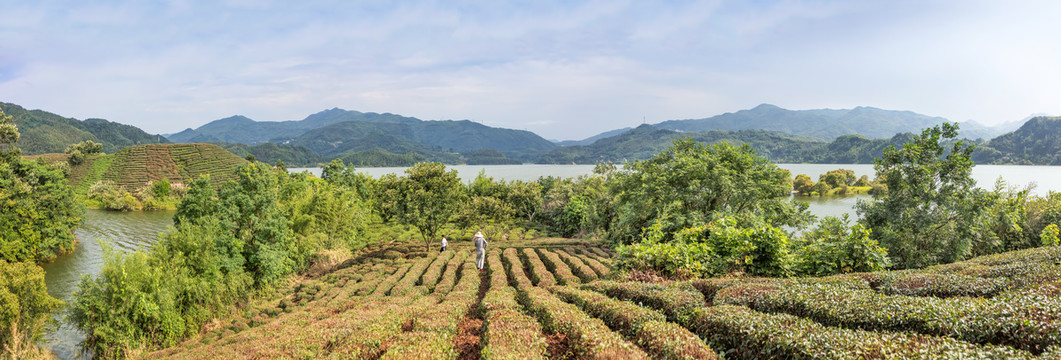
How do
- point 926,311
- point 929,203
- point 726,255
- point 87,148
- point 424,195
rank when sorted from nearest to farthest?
point 926,311 < point 726,255 < point 929,203 < point 424,195 < point 87,148

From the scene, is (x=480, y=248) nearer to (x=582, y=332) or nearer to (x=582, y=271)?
(x=582, y=271)

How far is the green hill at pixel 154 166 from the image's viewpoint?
95.4m

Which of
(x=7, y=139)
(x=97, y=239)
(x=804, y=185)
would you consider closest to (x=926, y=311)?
(x=97, y=239)

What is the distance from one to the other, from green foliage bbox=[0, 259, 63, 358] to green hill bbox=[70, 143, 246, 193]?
8304 centimetres

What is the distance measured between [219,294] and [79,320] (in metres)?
6.24

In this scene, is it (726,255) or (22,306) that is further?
(22,306)

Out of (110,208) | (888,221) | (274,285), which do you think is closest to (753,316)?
(888,221)

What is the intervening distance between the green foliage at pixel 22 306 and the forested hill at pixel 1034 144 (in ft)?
605

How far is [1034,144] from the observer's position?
11881 centimetres

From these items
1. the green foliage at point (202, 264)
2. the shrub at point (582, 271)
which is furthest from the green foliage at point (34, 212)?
the shrub at point (582, 271)

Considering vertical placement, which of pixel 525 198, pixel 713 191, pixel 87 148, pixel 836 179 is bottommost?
pixel 525 198

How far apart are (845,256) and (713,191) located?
10.9 metres

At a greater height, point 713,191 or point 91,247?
point 713,191

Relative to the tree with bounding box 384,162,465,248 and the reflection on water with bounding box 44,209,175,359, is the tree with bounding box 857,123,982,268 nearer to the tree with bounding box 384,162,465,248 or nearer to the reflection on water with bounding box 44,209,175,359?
the tree with bounding box 384,162,465,248
